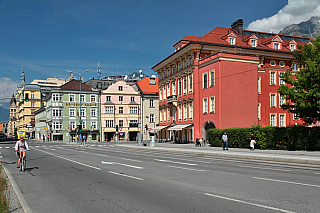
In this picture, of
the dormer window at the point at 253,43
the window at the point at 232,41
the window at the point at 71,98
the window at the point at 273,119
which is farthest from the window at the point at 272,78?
the window at the point at 71,98

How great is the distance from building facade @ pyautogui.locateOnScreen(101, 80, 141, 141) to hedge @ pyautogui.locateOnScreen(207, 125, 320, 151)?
143 ft

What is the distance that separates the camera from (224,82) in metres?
40.2

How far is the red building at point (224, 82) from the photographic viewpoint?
40594mm

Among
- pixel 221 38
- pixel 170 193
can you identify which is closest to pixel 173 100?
pixel 221 38

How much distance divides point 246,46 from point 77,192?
43751 millimetres

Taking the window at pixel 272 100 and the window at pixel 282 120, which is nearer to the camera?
the window at pixel 272 100

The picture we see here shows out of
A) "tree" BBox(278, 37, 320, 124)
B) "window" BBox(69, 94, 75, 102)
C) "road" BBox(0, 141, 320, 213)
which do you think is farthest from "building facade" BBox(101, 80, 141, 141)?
"road" BBox(0, 141, 320, 213)

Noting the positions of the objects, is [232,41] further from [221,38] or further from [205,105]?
[205,105]

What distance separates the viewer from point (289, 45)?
172 feet

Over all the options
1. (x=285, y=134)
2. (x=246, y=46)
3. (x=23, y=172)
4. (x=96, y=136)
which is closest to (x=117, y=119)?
(x=96, y=136)

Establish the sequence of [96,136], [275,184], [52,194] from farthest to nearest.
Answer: [96,136], [275,184], [52,194]

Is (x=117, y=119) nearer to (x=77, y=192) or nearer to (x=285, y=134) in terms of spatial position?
(x=285, y=134)

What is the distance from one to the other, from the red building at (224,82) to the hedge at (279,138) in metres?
7.15

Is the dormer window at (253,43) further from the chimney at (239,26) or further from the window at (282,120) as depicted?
the window at (282,120)
